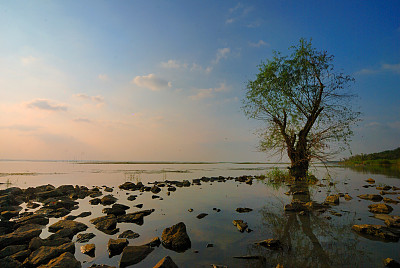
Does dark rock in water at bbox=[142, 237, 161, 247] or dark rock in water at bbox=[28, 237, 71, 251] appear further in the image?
dark rock in water at bbox=[142, 237, 161, 247]

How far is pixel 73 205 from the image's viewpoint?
51.6 feet

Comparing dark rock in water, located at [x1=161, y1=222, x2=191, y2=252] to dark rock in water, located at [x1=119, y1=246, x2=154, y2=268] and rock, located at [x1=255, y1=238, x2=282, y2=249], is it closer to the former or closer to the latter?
dark rock in water, located at [x1=119, y1=246, x2=154, y2=268]

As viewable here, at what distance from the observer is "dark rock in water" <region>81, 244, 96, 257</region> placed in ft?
24.3

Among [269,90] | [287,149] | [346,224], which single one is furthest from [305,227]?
[269,90]

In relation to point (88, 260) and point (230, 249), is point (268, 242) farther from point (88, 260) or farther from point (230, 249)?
point (88, 260)

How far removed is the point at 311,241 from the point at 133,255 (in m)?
7.00

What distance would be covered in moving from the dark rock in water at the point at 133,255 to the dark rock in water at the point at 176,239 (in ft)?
2.63

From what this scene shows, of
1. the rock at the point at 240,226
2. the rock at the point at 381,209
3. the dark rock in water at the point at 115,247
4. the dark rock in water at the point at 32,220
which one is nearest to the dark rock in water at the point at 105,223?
the dark rock in water at the point at 115,247

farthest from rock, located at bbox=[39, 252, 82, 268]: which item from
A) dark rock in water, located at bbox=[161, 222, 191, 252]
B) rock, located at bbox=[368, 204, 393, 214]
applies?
rock, located at bbox=[368, 204, 393, 214]

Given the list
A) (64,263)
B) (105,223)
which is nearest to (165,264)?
(64,263)

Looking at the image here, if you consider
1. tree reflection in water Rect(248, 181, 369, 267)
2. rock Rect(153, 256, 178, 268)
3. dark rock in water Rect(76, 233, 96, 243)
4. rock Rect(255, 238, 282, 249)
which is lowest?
dark rock in water Rect(76, 233, 96, 243)

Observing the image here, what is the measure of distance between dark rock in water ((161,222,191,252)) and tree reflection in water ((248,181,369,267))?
253 centimetres

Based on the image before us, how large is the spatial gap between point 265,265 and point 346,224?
668 centimetres

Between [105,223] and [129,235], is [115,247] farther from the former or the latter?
[105,223]
